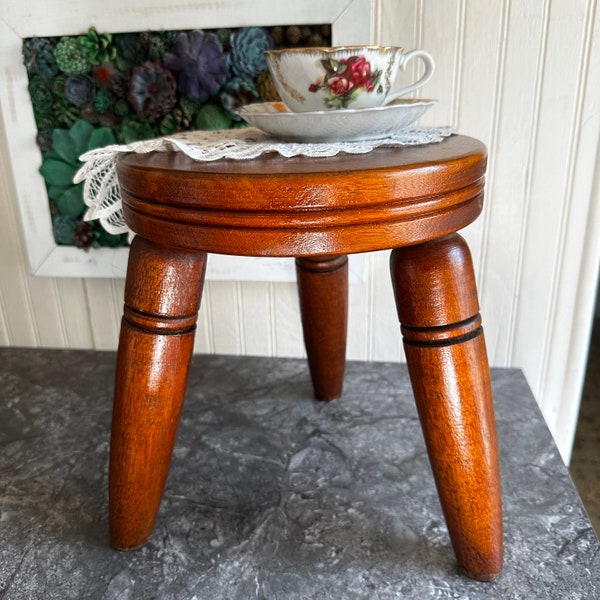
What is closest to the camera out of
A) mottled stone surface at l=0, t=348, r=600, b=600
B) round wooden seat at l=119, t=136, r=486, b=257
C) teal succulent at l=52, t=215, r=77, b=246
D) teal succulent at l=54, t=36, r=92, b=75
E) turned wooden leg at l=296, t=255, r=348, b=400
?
round wooden seat at l=119, t=136, r=486, b=257

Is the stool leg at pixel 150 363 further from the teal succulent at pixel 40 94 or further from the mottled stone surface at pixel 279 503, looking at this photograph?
the teal succulent at pixel 40 94

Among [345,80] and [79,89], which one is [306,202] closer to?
[345,80]

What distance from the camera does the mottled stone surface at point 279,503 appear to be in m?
0.56

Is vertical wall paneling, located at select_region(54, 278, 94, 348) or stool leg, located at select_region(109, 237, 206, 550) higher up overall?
stool leg, located at select_region(109, 237, 206, 550)

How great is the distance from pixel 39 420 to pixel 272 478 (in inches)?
14.8

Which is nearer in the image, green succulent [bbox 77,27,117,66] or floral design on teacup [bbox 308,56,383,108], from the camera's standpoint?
floral design on teacup [bbox 308,56,383,108]

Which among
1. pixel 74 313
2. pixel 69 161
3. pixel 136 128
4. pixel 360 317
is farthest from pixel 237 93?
pixel 74 313

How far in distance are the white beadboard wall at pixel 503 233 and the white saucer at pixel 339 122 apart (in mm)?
324

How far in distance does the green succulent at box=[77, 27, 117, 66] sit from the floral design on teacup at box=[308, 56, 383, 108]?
18.9 inches

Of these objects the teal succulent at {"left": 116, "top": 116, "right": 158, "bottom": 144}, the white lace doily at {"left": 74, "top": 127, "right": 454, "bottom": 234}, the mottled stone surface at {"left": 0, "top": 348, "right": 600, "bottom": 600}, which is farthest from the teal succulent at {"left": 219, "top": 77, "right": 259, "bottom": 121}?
the mottled stone surface at {"left": 0, "top": 348, "right": 600, "bottom": 600}

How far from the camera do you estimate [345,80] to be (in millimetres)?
521

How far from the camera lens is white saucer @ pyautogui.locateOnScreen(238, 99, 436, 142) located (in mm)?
507

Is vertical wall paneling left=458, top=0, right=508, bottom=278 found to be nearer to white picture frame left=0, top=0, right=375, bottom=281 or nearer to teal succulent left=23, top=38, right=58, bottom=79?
white picture frame left=0, top=0, right=375, bottom=281

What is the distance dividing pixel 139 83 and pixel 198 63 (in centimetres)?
9
